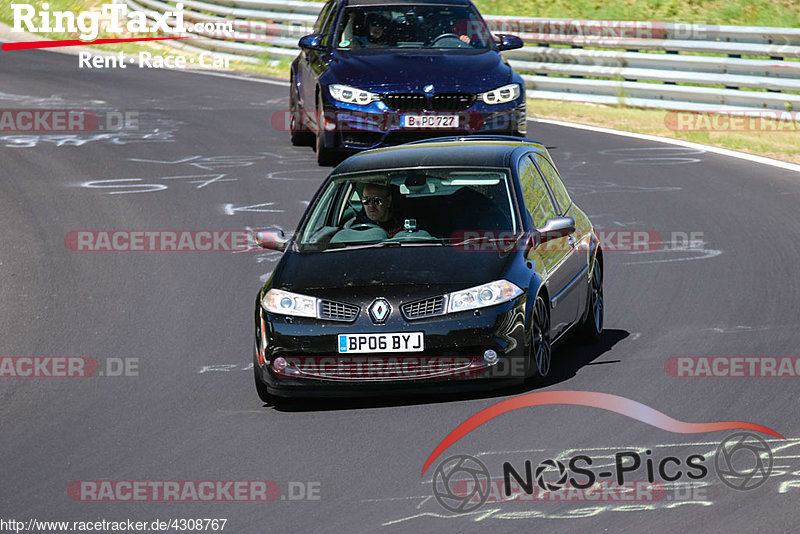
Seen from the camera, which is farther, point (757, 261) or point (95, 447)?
point (757, 261)

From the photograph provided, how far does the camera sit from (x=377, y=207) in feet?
32.3

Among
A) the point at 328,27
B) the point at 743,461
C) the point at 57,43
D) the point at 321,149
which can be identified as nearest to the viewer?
the point at 743,461

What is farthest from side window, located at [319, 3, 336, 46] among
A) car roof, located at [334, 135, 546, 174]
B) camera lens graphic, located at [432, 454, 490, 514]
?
camera lens graphic, located at [432, 454, 490, 514]

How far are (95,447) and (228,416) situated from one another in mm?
878

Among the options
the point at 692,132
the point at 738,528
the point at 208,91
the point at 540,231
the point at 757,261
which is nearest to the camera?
the point at 738,528

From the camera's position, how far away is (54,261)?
13570mm

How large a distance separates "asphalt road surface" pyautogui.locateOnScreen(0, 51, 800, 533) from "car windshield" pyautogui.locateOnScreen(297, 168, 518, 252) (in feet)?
3.41

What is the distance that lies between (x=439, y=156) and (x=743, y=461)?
3577mm

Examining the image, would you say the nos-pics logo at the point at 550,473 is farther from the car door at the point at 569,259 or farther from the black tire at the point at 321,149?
the black tire at the point at 321,149

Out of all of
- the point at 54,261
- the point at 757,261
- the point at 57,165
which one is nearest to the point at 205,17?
the point at 57,165

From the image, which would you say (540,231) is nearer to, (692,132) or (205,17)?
(692,132)

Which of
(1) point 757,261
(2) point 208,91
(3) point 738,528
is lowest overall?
(2) point 208,91

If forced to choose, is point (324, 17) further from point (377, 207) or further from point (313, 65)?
point (377, 207)

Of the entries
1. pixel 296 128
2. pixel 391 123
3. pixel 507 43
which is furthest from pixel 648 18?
pixel 391 123
